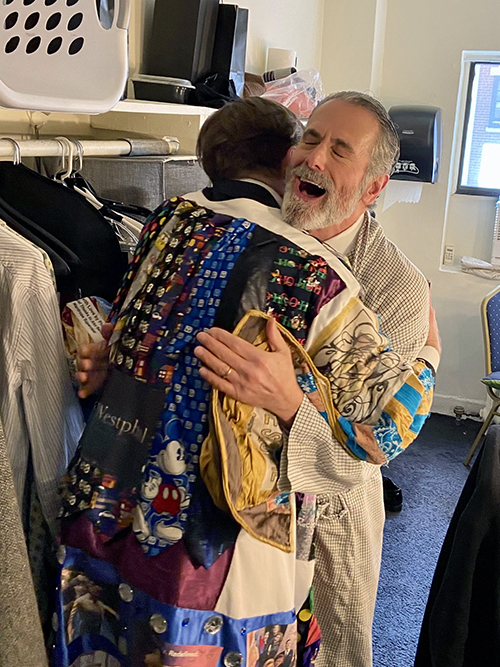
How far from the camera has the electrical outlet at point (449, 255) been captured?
12.4 ft

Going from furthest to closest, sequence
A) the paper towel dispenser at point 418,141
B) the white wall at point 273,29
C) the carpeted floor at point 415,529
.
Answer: the paper towel dispenser at point 418,141 → the carpeted floor at point 415,529 → the white wall at point 273,29

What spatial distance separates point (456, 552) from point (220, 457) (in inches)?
20.9

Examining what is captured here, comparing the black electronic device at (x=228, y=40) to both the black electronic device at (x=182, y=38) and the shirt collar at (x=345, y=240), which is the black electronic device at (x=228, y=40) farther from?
the shirt collar at (x=345, y=240)

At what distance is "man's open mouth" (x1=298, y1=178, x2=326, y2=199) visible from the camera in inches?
42.1

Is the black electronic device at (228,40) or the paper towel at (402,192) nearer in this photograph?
the black electronic device at (228,40)

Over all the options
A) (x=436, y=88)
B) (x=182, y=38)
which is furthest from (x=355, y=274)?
(x=436, y=88)

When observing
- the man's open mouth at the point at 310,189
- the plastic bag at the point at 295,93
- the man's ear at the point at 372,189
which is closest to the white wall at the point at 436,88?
the plastic bag at the point at 295,93

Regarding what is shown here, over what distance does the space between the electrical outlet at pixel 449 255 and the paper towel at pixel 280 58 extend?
5.64 feet

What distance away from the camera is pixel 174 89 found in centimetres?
162

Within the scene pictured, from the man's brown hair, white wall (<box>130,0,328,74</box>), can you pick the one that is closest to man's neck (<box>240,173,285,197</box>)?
the man's brown hair

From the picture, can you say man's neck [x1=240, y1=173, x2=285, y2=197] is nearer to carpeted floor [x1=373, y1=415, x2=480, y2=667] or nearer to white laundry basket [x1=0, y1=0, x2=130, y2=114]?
white laundry basket [x1=0, y1=0, x2=130, y2=114]

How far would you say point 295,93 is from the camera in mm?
2230

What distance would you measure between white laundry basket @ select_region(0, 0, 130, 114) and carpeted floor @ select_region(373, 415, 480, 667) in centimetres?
191

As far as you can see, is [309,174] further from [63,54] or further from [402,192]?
[402,192]
